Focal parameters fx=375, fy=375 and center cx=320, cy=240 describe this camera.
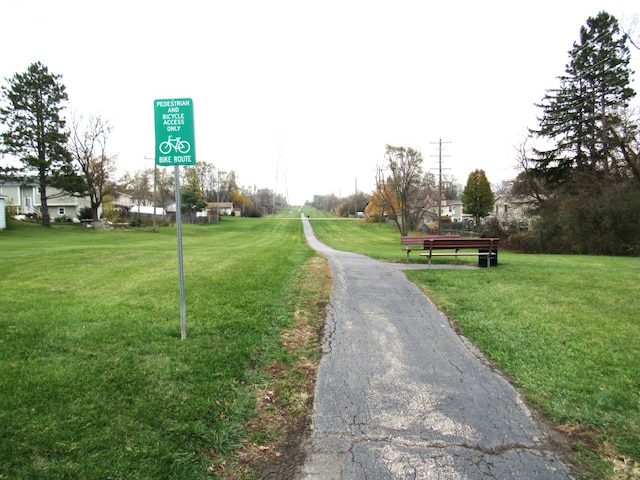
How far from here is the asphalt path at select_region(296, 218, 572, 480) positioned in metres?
2.57

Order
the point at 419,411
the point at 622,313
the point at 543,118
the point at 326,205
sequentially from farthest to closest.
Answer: the point at 326,205, the point at 543,118, the point at 622,313, the point at 419,411

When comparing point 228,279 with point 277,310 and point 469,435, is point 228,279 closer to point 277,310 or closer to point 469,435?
point 277,310

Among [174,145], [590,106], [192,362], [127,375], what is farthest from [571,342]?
[590,106]

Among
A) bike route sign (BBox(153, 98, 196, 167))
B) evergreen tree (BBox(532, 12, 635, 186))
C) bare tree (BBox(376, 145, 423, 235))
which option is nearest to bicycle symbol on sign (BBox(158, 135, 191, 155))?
bike route sign (BBox(153, 98, 196, 167))

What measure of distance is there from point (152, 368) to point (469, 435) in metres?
3.00

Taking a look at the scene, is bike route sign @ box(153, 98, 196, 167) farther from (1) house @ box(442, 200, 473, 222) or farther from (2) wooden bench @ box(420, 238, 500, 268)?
(1) house @ box(442, 200, 473, 222)

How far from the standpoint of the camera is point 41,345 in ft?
13.7

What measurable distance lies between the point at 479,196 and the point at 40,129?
56.5 m

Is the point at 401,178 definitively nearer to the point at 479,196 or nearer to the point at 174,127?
the point at 479,196

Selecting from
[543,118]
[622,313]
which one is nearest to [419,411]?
[622,313]

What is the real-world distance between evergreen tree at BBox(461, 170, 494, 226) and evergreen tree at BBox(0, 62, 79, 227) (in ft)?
172

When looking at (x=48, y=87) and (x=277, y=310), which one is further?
(x=48, y=87)

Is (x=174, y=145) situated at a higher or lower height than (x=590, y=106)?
lower

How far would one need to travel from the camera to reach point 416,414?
128 inches
